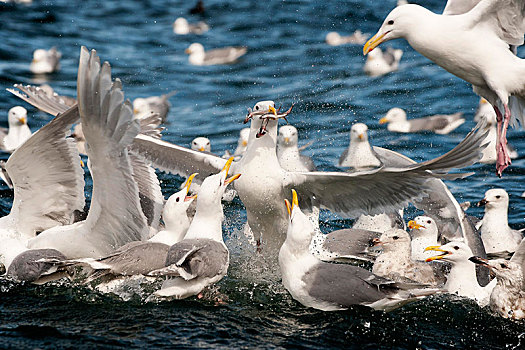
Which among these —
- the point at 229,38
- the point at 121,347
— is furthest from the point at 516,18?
the point at 229,38

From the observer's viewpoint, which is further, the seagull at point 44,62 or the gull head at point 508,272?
the seagull at point 44,62

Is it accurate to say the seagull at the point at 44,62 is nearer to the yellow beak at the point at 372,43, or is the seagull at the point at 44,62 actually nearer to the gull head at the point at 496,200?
the gull head at the point at 496,200

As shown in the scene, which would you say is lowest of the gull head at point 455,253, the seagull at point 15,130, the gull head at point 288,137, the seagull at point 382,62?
the seagull at point 382,62

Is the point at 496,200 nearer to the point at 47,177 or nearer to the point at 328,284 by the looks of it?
the point at 328,284

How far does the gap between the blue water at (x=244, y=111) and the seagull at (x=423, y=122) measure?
17cm

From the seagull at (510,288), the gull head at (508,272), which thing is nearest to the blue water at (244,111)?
the seagull at (510,288)

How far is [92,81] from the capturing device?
19.8 ft

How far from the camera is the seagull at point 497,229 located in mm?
9172

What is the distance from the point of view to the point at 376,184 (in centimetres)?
750

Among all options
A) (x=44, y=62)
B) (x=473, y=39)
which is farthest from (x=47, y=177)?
(x=44, y=62)

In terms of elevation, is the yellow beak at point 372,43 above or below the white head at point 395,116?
above

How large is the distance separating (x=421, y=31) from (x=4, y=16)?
16.6 m

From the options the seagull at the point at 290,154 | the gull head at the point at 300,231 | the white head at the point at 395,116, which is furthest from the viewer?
the white head at the point at 395,116

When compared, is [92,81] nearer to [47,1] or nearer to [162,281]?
[162,281]
